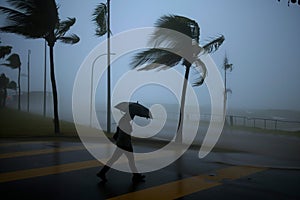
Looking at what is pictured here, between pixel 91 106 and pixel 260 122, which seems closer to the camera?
pixel 91 106

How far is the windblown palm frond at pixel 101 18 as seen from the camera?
14648 mm

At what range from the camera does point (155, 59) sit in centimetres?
1155

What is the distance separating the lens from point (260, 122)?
22031 mm

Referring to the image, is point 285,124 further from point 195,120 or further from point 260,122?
point 195,120

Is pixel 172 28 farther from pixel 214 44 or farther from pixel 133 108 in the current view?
pixel 133 108

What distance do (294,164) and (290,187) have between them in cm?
287

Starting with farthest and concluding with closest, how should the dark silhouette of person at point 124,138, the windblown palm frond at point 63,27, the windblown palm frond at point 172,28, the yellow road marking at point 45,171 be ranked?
the windblown palm frond at point 63,27
the windblown palm frond at point 172,28
the yellow road marking at point 45,171
the dark silhouette of person at point 124,138

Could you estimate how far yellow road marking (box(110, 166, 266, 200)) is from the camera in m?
5.37

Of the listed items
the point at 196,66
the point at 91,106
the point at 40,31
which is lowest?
the point at 91,106

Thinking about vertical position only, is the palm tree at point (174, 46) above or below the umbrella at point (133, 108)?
above

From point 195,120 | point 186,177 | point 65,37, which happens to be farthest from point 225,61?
point 186,177

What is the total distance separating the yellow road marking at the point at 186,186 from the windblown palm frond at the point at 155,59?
531cm

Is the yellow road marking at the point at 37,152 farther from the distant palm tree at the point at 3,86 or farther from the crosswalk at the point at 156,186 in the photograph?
the distant palm tree at the point at 3,86

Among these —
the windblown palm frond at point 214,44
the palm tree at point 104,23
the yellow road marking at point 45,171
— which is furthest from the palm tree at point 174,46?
the yellow road marking at point 45,171
